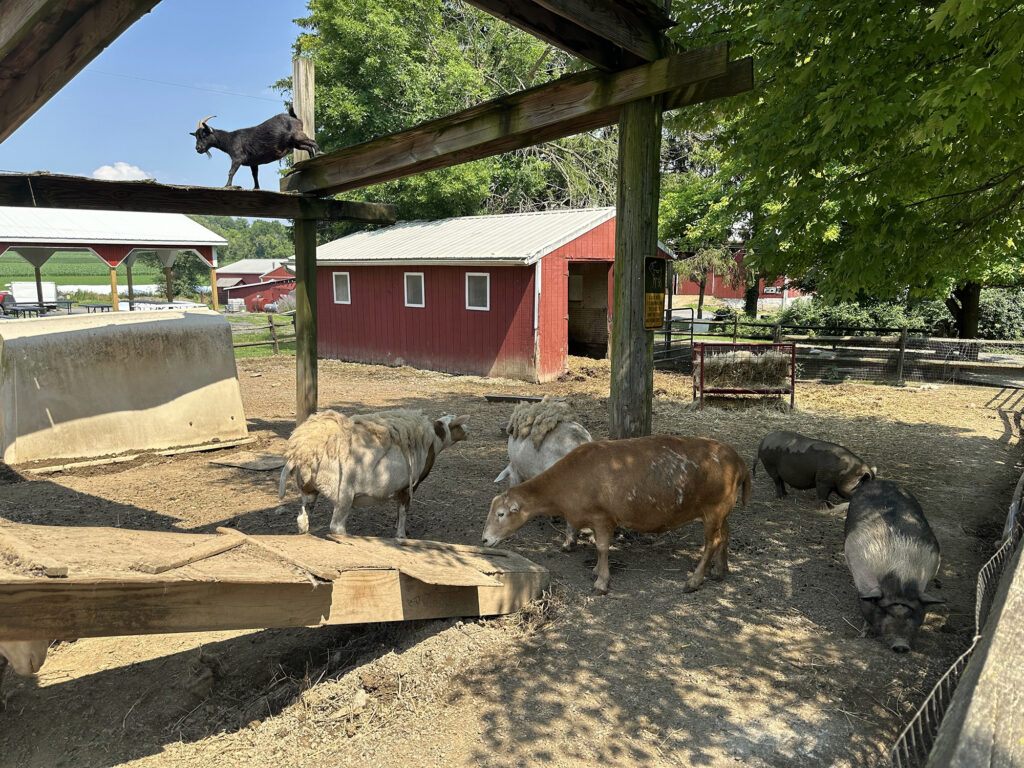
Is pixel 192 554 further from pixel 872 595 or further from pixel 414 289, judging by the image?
pixel 414 289

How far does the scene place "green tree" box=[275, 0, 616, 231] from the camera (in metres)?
27.6

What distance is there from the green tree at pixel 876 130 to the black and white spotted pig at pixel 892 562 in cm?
276

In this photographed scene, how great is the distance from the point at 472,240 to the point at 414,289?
2333 mm

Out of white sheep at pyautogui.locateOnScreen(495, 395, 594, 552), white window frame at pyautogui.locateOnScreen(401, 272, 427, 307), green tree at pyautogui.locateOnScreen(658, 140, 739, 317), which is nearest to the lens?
white sheep at pyautogui.locateOnScreen(495, 395, 594, 552)

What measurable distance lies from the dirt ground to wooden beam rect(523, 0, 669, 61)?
13.5 feet

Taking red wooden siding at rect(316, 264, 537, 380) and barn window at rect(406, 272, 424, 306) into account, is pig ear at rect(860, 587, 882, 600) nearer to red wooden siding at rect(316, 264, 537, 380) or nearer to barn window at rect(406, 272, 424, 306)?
red wooden siding at rect(316, 264, 537, 380)

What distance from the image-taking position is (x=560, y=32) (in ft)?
15.2

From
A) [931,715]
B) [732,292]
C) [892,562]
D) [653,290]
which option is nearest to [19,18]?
[653,290]

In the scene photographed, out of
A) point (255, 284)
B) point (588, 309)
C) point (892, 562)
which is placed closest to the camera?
point (892, 562)

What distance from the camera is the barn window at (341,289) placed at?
22391 millimetres

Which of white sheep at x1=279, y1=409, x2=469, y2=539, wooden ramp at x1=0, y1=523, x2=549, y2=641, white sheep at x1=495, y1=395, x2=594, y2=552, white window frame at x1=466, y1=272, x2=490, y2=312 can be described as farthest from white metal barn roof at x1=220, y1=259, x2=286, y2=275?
wooden ramp at x1=0, y1=523, x2=549, y2=641

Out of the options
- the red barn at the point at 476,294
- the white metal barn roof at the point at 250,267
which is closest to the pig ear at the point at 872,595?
the red barn at the point at 476,294

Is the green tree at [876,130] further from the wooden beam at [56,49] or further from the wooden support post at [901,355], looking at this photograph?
the wooden support post at [901,355]

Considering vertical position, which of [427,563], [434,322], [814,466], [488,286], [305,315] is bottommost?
[814,466]
